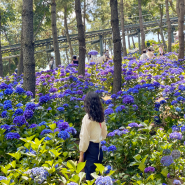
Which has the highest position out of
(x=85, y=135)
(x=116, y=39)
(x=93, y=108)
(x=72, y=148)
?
(x=116, y=39)

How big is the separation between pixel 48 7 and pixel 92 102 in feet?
60.6

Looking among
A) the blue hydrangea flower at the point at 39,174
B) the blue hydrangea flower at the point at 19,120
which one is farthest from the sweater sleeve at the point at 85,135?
the blue hydrangea flower at the point at 19,120

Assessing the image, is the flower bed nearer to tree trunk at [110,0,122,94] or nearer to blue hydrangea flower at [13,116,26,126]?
Answer: blue hydrangea flower at [13,116,26,126]

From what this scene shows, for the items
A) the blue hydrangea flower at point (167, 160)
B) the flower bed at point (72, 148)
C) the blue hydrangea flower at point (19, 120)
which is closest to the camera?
the flower bed at point (72, 148)

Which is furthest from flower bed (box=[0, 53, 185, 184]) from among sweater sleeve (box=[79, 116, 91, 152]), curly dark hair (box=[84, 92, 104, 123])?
curly dark hair (box=[84, 92, 104, 123])

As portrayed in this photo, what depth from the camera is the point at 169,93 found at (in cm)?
535

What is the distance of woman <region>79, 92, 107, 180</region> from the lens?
2879 mm

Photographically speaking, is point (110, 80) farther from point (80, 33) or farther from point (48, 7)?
point (48, 7)

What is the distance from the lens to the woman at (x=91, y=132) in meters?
2.88

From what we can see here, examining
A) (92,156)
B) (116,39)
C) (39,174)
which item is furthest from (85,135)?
(116,39)

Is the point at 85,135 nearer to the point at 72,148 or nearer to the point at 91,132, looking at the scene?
the point at 91,132

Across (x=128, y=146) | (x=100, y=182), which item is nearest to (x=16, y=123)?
(x=128, y=146)

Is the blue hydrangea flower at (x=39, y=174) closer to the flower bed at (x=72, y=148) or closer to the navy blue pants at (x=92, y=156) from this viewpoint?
the flower bed at (x=72, y=148)

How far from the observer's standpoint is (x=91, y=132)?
2951 mm
